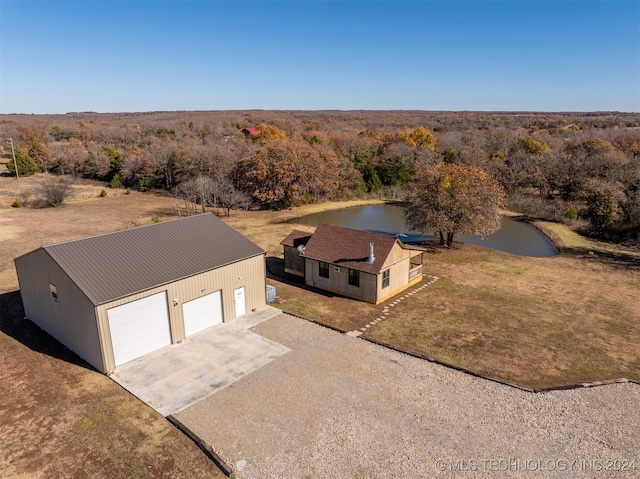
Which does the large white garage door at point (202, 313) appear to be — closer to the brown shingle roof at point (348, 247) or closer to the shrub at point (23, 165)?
the brown shingle roof at point (348, 247)

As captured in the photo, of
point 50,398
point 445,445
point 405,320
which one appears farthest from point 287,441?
point 405,320

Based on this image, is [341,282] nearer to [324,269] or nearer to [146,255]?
[324,269]

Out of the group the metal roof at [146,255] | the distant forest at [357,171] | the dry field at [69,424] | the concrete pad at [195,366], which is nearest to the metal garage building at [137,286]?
the metal roof at [146,255]

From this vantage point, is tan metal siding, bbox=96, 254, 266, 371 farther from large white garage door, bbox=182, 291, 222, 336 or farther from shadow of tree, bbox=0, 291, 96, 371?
shadow of tree, bbox=0, 291, 96, 371

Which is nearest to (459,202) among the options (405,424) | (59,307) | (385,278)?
(385,278)

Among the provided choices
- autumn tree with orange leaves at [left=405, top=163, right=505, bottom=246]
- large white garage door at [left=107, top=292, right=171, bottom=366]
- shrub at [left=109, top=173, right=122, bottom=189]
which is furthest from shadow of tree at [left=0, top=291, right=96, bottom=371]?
shrub at [left=109, top=173, right=122, bottom=189]

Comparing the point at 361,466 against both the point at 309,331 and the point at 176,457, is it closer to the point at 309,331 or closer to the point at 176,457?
the point at 176,457
